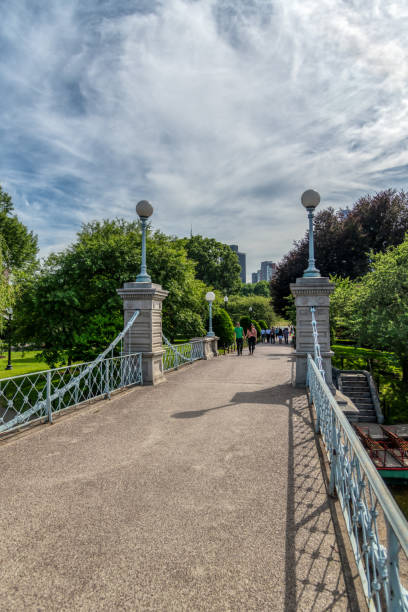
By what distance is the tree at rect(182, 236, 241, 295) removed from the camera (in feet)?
171

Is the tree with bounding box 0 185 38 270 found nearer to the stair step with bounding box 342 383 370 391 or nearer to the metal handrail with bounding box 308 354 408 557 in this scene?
the stair step with bounding box 342 383 370 391

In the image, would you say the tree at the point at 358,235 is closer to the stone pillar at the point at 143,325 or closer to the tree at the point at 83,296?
the tree at the point at 83,296

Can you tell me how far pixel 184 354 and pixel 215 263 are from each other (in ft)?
124

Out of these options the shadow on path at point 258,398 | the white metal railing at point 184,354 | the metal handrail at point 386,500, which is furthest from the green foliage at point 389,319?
the metal handrail at point 386,500

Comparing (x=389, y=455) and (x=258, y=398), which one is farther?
(x=389, y=455)

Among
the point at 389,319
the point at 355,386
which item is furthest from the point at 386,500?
the point at 355,386

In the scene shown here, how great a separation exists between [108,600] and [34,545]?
3.16 ft

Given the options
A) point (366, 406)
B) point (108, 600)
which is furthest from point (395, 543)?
point (366, 406)

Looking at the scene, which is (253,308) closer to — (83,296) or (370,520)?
(83,296)

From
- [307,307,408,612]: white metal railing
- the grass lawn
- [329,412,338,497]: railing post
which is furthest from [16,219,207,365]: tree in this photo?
[307,307,408,612]: white metal railing

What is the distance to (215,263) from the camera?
5284 centimetres

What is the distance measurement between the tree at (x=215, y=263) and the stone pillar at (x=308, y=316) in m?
42.3

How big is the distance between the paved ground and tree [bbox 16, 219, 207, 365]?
676 cm

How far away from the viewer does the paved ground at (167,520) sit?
249cm
